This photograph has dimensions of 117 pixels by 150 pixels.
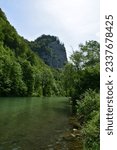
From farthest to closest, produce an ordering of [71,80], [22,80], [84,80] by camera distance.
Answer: [22,80]
[71,80]
[84,80]

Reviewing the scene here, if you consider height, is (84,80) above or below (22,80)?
below

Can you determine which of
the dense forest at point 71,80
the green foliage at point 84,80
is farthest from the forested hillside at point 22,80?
the green foliage at point 84,80

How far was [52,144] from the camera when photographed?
74.2 ft

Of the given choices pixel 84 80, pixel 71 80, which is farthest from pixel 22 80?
pixel 84 80

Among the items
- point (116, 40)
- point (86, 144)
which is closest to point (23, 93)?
point (86, 144)

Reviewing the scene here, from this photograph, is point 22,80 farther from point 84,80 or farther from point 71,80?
point 84,80

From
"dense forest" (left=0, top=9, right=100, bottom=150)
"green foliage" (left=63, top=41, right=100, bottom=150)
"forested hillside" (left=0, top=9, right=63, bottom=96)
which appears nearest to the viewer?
"dense forest" (left=0, top=9, right=100, bottom=150)

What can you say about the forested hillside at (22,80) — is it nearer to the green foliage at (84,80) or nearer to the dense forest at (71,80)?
the dense forest at (71,80)

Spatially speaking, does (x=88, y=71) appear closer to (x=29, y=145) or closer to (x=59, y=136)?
(x=59, y=136)

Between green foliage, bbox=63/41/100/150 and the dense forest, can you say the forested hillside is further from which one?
green foliage, bbox=63/41/100/150

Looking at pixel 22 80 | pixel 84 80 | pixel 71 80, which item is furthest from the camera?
pixel 22 80

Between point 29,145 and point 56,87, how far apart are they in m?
151

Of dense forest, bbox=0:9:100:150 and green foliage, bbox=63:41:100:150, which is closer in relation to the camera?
dense forest, bbox=0:9:100:150

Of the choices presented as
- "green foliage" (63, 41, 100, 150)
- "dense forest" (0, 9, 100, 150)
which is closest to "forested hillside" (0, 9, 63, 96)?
"dense forest" (0, 9, 100, 150)
